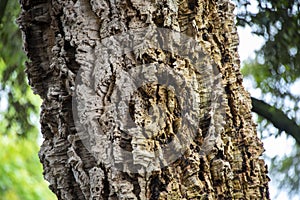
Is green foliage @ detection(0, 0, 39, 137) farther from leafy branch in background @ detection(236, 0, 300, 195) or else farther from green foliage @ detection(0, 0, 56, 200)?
leafy branch in background @ detection(236, 0, 300, 195)

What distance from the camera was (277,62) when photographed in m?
2.29

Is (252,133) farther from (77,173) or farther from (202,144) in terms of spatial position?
(77,173)

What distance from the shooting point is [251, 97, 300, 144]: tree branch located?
2.15 m

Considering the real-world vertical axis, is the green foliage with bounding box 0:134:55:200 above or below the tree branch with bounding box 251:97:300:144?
above

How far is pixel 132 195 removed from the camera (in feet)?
3.56

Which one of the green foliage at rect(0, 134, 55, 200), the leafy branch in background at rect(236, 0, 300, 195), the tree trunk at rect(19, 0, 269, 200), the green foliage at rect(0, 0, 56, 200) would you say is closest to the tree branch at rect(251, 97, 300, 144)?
the leafy branch in background at rect(236, 0, 300, 195)

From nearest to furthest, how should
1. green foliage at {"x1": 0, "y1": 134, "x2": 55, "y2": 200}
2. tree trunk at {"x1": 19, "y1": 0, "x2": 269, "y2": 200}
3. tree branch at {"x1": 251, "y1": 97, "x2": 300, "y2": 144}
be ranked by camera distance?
tree trunk at {"x1": 19, "y1": 0, "x2": 269, "y2": 200}
tree branch at {"x1": 251, "y1": 97, "x2": 300, "y2": 144}
green foliage at {"x1": 0, "y1": 134, "x2": 55, "y2": 200}

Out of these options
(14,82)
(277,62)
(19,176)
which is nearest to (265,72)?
(277,62)

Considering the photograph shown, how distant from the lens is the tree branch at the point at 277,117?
2148 millimetres

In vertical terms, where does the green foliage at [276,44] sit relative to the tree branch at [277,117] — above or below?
above

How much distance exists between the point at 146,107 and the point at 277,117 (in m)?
1.15

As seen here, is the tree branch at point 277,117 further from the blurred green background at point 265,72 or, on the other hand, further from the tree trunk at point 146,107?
the tree trunk at point 146,107

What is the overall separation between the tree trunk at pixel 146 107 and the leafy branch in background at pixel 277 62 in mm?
949

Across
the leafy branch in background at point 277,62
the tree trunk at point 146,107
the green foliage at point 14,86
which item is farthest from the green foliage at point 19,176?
the tree trunk at point 146,107
